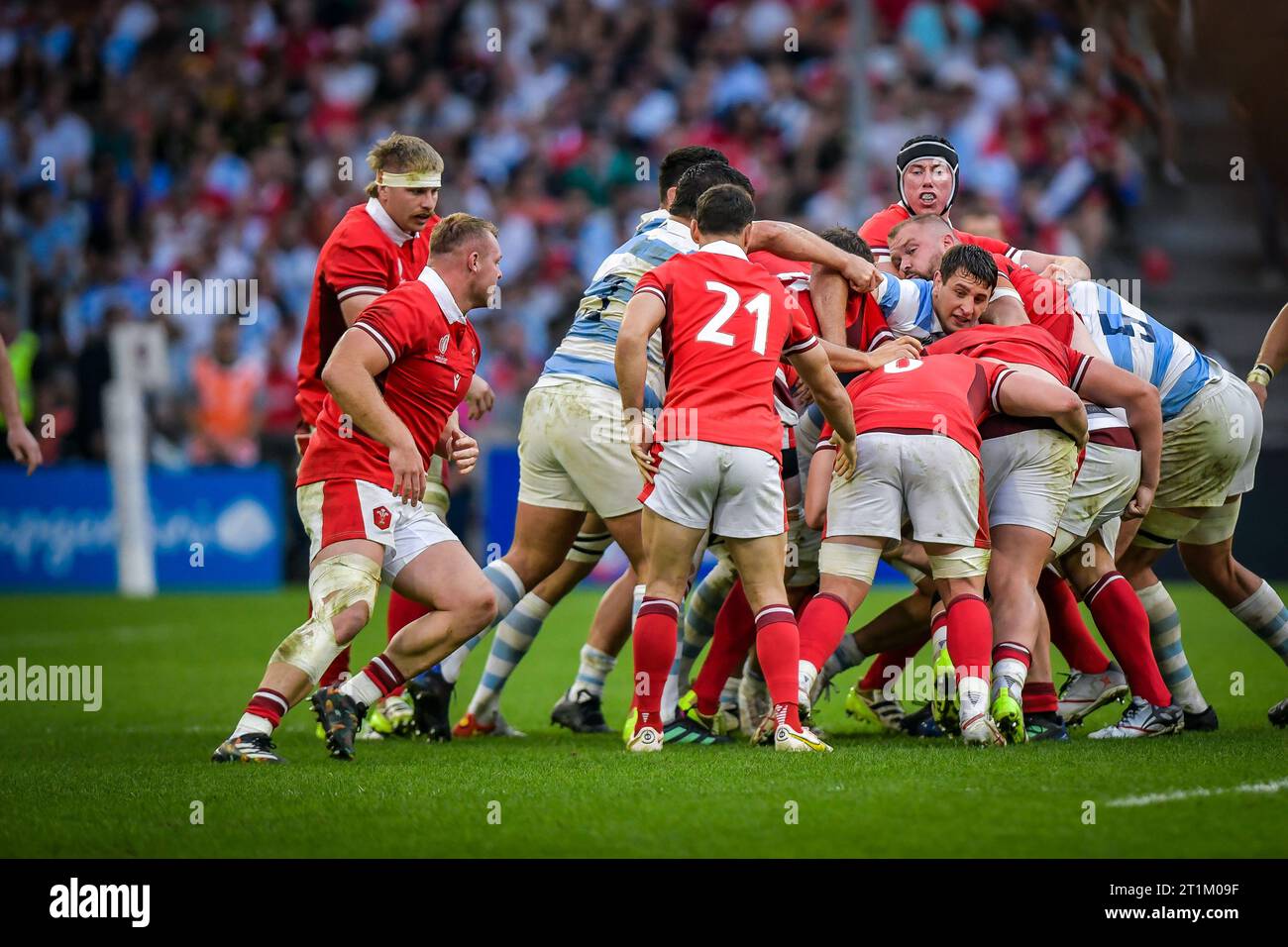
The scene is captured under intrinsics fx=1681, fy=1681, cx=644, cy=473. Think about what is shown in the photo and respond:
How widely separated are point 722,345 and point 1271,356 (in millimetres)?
3142

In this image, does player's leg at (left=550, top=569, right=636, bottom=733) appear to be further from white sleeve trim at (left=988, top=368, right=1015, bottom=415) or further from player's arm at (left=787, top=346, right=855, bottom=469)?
white sleeve trim at (left=988, top=368, right=1015, bottom=415)

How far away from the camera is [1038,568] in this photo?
6.68m

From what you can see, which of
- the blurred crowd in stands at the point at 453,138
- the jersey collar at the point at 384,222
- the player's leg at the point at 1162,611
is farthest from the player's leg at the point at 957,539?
the blurred crowd in stands at the point at 453,138

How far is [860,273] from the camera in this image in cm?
693

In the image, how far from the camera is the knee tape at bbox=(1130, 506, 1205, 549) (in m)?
7.43

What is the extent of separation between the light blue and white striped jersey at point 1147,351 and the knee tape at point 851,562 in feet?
5.22

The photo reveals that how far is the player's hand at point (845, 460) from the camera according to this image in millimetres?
6410

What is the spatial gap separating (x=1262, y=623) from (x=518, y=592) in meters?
3.34

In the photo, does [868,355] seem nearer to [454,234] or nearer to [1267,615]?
[454,234]

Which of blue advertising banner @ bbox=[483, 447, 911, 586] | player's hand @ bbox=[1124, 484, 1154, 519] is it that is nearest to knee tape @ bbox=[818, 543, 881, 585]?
player's hand @ bbox=[1124, 484, 1154, 519]

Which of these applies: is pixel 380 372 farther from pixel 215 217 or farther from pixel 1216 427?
pixel 215 217

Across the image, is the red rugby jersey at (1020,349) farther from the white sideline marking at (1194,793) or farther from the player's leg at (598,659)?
the white sideline marking at (1194,793)

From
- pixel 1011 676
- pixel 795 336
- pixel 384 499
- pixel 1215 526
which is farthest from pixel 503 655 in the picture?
pixel 1215 526
